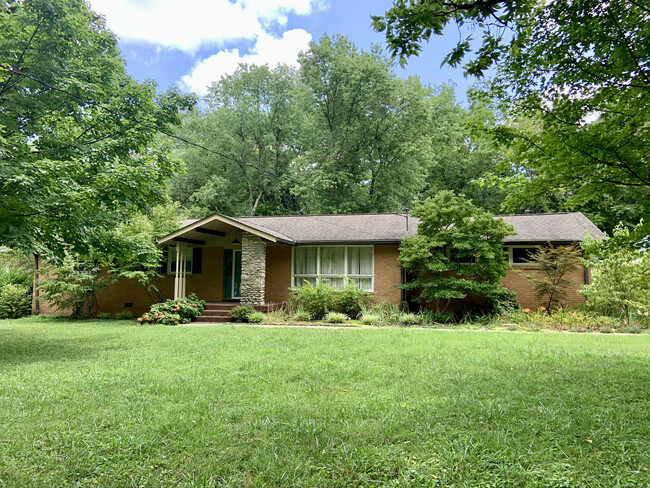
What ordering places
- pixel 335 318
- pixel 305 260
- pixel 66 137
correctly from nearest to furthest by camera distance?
pixel 66 137 → pixel 335 318 → pixel 305 260

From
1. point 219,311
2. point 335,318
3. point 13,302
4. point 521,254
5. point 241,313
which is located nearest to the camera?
point 335,318

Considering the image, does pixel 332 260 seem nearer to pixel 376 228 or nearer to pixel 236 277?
pixel 376 228

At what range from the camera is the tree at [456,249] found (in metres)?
12.3

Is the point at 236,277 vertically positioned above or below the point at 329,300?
above

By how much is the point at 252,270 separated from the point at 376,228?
5.18 meters

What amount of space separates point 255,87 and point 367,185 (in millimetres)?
13337

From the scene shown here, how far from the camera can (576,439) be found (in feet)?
10.9

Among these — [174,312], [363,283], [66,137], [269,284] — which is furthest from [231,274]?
[66,137]

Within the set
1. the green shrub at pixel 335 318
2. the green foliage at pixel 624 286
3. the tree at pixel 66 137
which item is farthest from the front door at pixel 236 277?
the green foliage at pixel 624 286

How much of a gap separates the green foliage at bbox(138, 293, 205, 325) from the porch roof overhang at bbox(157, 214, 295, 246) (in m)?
2.33

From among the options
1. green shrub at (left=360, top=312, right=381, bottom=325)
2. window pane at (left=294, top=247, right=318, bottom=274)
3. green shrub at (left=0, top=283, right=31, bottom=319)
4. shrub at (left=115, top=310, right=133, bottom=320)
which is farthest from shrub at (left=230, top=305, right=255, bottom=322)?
green shrub at (left=0, top=283, right=31, bottom=319)

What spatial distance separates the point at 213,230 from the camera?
15391mm

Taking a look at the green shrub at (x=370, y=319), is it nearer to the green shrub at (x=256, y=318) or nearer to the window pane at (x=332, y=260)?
the window pane at (x=332, y=260)

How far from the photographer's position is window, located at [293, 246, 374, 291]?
1498cm
